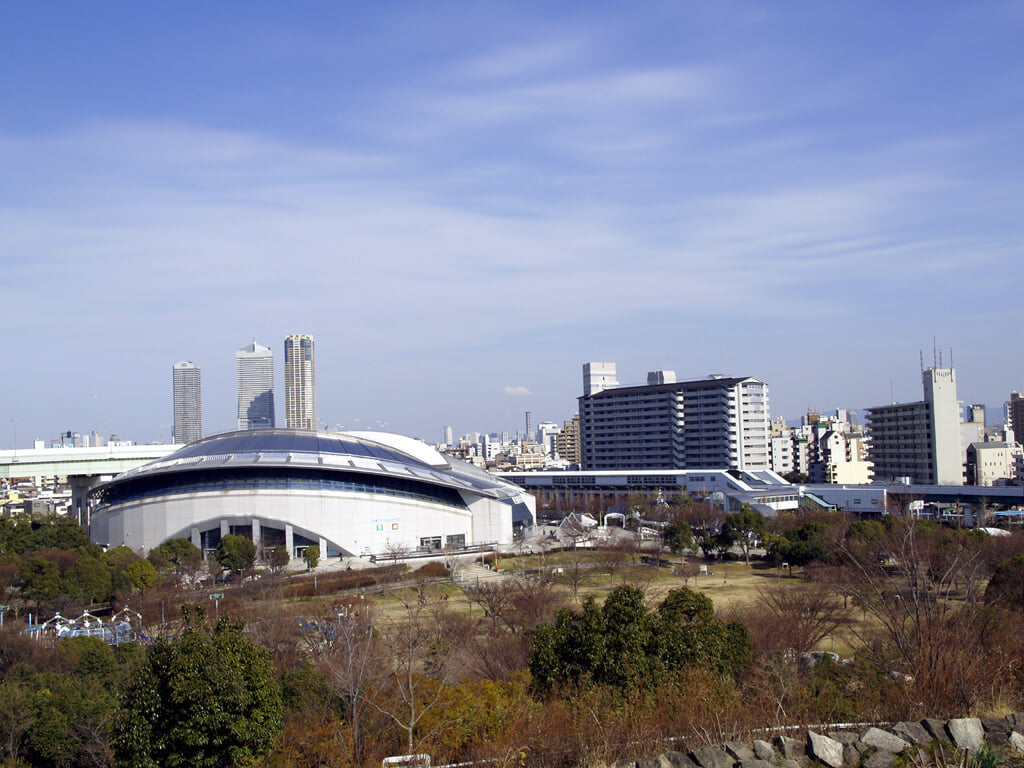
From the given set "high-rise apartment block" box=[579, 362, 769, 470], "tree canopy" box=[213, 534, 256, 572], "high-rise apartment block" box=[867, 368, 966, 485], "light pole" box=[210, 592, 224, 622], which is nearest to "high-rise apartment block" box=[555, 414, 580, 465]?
"high-rise apartment block" box=[579, 362, 769, 470]

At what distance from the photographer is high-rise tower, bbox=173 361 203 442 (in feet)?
626

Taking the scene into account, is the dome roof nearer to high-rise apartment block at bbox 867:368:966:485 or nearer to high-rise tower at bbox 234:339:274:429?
high-rise apartment block at bbox 867:368:966:485

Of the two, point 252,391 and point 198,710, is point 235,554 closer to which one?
point 198,710

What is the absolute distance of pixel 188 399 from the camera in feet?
636

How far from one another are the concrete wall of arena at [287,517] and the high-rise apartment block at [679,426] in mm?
34152

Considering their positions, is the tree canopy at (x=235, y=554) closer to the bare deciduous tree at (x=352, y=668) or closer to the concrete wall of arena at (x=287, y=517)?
the concrete wall of arena at (x=287, y=517)

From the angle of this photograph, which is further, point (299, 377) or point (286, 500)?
point (299, 377)

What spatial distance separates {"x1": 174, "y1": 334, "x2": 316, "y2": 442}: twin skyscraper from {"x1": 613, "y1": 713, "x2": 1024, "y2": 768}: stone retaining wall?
16436 centimetres

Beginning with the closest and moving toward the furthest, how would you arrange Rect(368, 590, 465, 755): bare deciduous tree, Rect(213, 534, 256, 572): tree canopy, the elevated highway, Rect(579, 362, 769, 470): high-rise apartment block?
Rect(368, 590, 465, 755): bare deciduous tree
Rect(213, 534, 256, 572): tree canopy
the elevated highway
Rect(579, 362, 769, 470): high-rise apartment block

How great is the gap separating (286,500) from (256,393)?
549ft

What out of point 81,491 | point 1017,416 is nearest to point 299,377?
point 81,491

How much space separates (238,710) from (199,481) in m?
31.7

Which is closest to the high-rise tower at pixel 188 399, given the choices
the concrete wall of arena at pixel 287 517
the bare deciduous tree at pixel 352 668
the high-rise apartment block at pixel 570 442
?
the high-rise apartment block at pixel 570 442

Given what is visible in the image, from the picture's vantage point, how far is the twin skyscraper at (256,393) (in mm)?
178500
